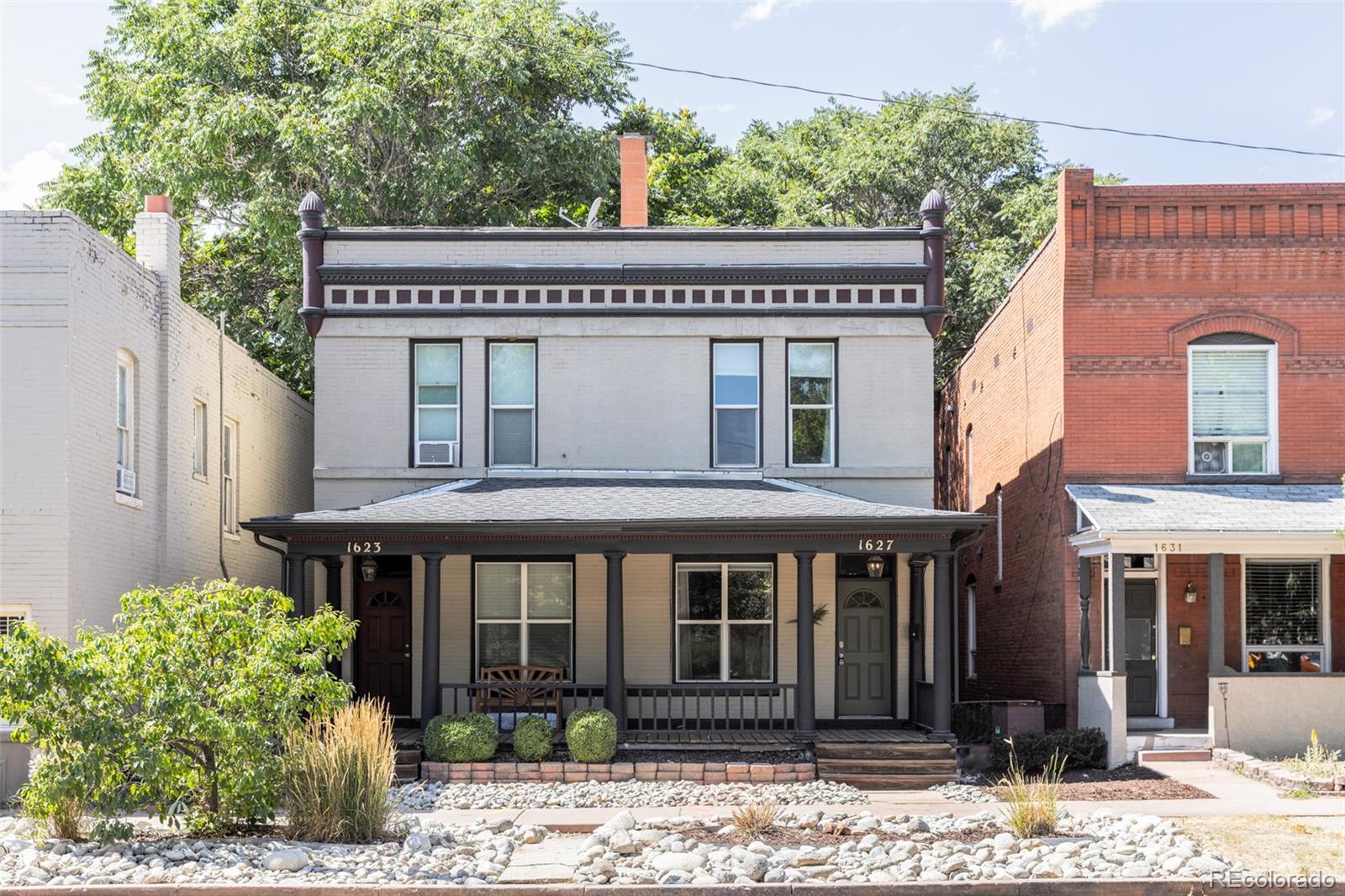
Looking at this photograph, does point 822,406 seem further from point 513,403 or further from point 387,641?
point 387,641

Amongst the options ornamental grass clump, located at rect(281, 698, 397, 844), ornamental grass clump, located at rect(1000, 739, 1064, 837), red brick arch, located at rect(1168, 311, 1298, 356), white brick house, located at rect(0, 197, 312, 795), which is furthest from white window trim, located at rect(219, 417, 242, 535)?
red brick arch, located at rect(1168, 311, 1298, 356)

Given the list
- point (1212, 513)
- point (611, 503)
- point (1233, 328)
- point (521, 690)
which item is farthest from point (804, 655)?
point (1233, 328)

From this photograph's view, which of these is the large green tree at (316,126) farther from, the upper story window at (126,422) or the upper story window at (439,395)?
the upper story window at (126,422)

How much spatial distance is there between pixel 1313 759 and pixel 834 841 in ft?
21.8

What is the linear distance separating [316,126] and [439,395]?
694cm

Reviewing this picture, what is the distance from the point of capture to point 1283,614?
19094mm

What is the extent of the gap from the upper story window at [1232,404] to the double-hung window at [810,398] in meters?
5.00

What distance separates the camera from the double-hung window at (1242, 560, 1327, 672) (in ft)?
62.2

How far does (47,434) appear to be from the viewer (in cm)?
1495

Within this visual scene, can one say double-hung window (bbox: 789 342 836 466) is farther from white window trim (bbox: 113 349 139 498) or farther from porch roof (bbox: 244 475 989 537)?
white window trim (bbox: 113 349 139 498)

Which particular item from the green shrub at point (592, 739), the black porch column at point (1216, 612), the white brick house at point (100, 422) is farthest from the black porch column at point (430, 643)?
the black porch column at point (1216, 612)

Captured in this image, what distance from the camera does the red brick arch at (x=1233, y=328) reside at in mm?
19078

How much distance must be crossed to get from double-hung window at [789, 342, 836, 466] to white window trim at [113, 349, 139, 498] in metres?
8.81

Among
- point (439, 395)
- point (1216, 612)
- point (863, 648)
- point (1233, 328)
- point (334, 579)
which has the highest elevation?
point (1233, 328)
